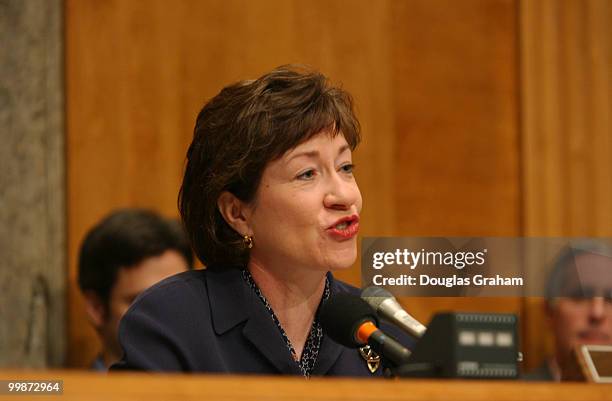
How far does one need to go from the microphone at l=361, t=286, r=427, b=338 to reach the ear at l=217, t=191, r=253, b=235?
0.38m

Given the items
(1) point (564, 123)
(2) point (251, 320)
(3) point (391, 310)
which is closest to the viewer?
(3) point (391, 310)

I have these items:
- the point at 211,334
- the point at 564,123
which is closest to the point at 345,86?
the point at 564,123

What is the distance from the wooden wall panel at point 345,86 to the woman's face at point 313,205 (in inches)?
29.6

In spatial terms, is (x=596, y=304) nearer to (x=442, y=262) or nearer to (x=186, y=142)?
(x=442, y=262)

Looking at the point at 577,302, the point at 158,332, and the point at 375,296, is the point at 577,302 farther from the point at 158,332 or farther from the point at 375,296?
the point at 158,332

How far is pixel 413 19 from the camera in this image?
116 inches

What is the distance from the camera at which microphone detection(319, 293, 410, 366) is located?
4.95ft

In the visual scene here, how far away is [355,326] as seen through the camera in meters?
1.60

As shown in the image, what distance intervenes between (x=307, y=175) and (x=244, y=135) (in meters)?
0.14

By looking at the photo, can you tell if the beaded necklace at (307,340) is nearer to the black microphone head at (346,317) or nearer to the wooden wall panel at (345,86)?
the black microphone head at (346,317)

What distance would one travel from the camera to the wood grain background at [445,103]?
284 centimetres

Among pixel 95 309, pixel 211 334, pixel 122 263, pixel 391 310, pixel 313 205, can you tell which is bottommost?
pixel 95 309

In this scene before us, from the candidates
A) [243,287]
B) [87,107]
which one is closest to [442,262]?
[243,287]

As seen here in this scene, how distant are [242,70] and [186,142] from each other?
28 cm
